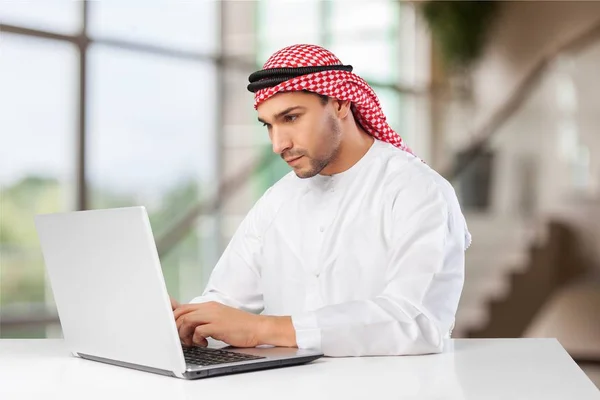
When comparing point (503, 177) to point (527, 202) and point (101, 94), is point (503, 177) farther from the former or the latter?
point (101, 94)

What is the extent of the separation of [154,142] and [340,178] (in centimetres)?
380

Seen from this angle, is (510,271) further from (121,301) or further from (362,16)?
(121,301)

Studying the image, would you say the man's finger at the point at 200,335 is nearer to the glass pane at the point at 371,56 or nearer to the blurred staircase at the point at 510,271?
the blurred staircase at the point at 510,271

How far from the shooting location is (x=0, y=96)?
5141 millimetres

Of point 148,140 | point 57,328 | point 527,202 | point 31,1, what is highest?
point 31,1

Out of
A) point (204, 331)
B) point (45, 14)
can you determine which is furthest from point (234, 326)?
point (45, 14)

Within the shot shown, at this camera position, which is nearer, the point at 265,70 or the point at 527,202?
the point at 265,70

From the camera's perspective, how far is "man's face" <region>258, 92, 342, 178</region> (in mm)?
2229

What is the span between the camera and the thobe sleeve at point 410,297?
1906 mm

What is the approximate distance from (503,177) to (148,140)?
364cm

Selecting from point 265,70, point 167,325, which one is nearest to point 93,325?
point 167,325

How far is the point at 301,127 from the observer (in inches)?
88.9

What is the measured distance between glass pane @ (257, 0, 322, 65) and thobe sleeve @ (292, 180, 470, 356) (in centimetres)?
495

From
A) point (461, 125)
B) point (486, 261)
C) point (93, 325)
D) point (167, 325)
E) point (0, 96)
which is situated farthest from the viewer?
point (461, 125)
